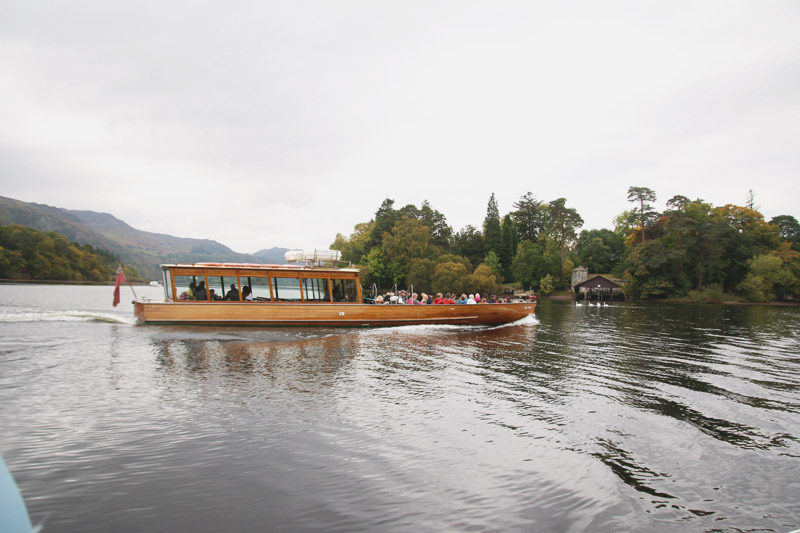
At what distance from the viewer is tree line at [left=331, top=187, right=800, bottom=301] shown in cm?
6800

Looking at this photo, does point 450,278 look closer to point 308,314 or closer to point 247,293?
point 308,314

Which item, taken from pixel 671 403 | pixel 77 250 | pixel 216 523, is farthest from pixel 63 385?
pixel 77 250

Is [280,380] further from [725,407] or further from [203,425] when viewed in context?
[725,407]

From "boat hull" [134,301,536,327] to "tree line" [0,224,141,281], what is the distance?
11019cm

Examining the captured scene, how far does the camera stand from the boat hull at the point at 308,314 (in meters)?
22.9

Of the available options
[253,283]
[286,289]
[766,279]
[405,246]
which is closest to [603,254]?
[766,279]

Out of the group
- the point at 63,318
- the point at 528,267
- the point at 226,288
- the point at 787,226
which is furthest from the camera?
the point at 528,267

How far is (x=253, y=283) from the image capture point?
2400cm

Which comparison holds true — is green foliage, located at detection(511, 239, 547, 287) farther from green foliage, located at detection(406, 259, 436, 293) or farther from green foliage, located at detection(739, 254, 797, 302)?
green foliage, located at detection(739, 254, 797, 302)

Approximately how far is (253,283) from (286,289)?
1.88 meters

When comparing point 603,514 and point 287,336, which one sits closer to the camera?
point 603,514

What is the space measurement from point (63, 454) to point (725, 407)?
43.7ft

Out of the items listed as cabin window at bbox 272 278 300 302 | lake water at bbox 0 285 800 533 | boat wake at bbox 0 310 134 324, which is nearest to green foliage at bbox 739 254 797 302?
lake water at bbox 0 285 800 533

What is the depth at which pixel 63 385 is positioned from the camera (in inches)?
416
